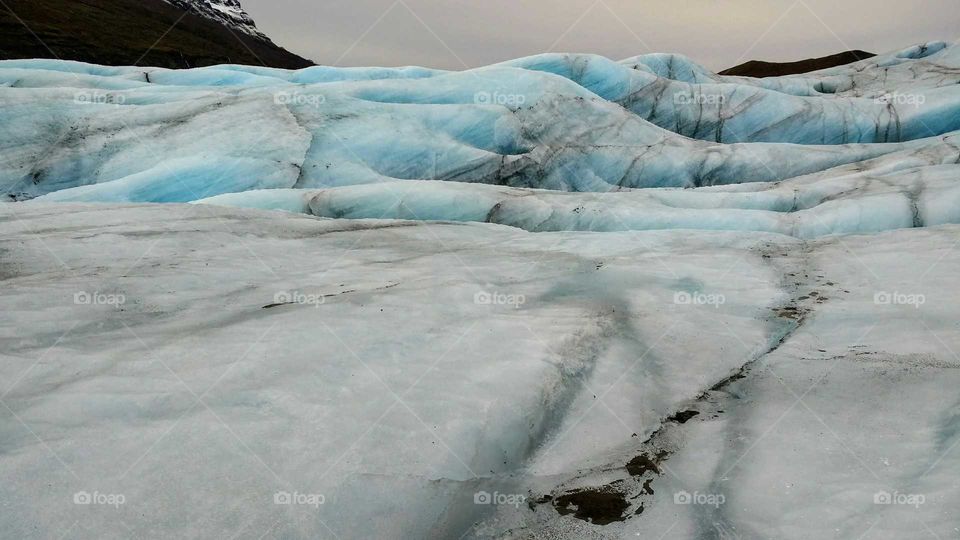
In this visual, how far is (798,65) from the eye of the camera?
56469 millimetres

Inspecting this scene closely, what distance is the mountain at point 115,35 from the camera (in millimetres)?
52875

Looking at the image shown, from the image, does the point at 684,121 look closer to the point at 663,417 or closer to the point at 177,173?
the point at 177,173

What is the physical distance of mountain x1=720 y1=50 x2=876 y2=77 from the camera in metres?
54.4

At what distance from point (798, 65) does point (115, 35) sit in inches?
2847

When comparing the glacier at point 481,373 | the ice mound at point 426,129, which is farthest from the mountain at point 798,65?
the glacier at point 481,373

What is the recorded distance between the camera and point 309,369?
140 inches

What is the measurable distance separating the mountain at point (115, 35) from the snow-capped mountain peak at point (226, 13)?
2405cm

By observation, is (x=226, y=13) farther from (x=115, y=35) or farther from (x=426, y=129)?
(x=426, y=129)

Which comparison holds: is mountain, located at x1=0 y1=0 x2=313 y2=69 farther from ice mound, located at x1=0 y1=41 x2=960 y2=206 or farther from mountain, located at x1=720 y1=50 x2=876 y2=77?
mountain, located at x1=720 y1=50 x2=876 y2=77

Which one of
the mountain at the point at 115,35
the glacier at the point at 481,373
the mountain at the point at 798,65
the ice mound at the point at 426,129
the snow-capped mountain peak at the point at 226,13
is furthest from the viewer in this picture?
the snow-capped mountain peak at the point at 226,13

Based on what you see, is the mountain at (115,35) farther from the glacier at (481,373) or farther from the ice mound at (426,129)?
the glacier at (481,373)

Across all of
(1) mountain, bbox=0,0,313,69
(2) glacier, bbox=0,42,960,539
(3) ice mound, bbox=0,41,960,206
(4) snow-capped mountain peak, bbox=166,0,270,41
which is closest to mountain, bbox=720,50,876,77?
(3) ice mound, bbox=0,41,960,206

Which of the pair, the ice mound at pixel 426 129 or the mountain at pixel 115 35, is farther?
the mountain at pixel 115 35

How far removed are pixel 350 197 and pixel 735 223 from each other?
684 cm
